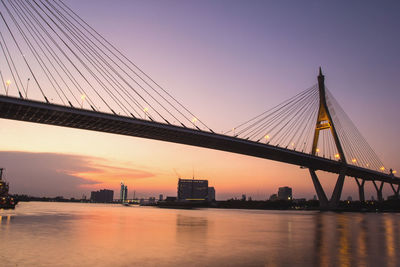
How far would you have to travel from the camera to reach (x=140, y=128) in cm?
4572

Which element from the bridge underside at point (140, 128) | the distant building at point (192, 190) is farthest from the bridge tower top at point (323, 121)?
the distant building at point (192, 190)

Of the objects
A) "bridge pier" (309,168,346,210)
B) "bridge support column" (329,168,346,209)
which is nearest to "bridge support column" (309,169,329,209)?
"bridge pier" (309,168,346,210)

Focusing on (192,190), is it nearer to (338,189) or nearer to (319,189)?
(319,189)

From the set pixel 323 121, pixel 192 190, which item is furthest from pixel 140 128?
pixel 192 190

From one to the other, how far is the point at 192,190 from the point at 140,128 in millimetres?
150630

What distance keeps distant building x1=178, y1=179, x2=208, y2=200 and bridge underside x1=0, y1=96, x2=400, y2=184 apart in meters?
131

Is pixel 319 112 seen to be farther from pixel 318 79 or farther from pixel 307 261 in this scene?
pixel 307 261

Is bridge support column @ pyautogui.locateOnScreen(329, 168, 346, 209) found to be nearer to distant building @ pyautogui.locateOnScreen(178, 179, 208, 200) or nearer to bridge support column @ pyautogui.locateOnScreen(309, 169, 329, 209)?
bridge support column @ pyautogui.locateOnScreen(309, 169, 329, 209)

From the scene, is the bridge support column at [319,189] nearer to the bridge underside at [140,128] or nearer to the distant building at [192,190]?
the bridge underside at [140,128]

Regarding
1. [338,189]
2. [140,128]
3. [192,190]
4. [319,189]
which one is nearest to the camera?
[140,128]

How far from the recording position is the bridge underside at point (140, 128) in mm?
37969

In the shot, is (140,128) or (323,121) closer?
(140,128)

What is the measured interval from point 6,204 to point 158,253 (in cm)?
6567

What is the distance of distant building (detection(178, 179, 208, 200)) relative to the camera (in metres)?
192
